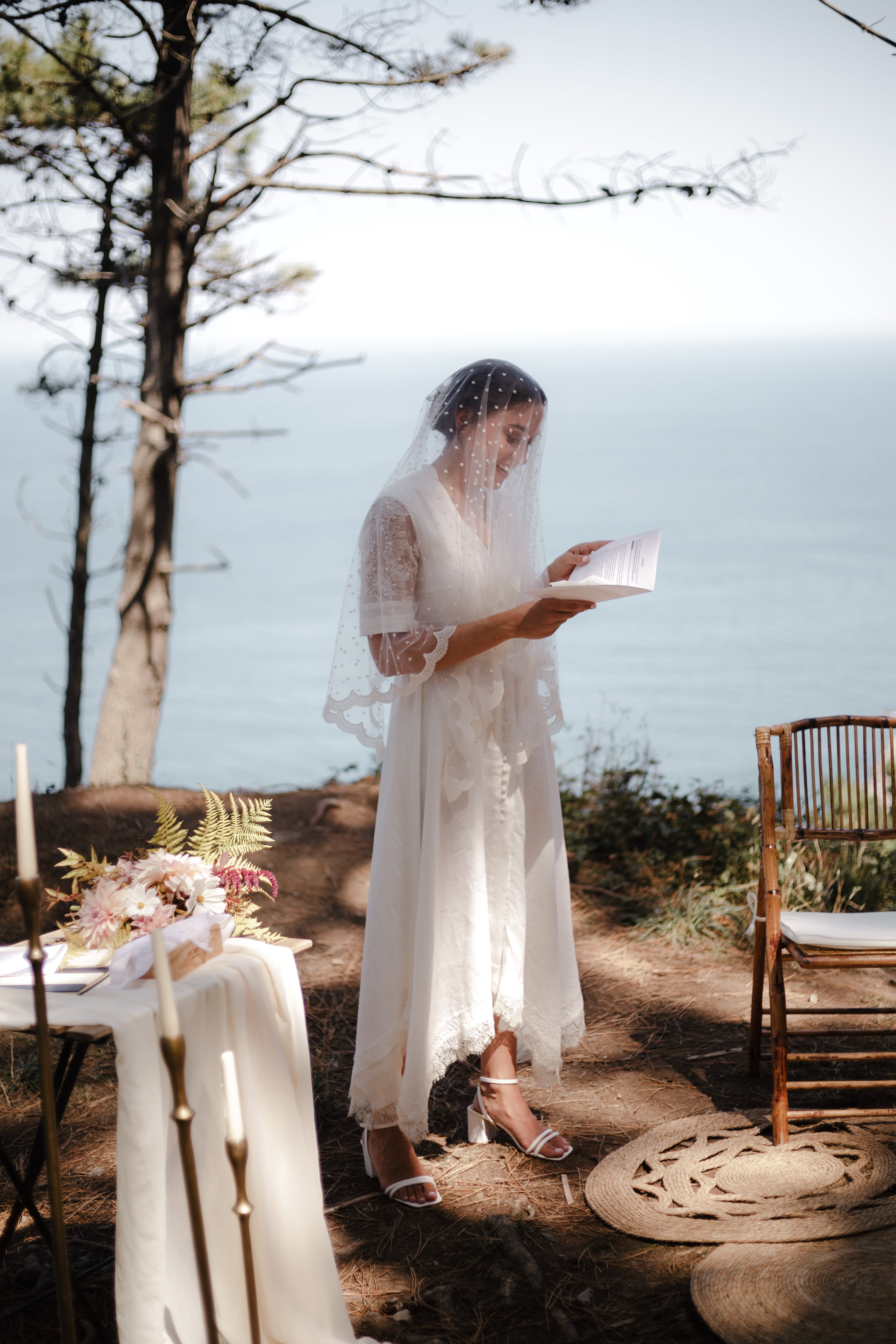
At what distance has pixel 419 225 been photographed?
360 inches

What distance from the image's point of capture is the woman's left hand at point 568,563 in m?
2.67

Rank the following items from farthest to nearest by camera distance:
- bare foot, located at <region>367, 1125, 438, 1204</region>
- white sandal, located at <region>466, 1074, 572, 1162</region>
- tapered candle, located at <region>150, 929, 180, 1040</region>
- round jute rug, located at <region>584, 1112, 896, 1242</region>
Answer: white sandal, located at <region>466, 1074, 572, 1162</region> → bare foot, located at <region>367, 1125, 438, 1204</region> → round jute rug, located at <region>584, 1112, 896, 1242</region> → tapered candle, located at <region>150, 929, 180, 1040</region>

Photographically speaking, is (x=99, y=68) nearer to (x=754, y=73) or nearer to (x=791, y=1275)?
(x=754, y=73)

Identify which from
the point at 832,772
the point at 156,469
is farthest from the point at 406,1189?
the point at 156,469

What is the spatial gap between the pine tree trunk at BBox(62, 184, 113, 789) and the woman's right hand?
465 centimetres

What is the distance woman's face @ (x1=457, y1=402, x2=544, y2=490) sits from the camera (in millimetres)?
2525

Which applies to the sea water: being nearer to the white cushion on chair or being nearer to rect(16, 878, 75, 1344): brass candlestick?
the white cushion on chair

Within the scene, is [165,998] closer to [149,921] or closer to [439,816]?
[149,921]

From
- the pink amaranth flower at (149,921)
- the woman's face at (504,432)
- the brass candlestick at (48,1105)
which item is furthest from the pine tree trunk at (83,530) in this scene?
the brass candlestick at (48,1105)

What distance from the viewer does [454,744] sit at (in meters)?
2.56

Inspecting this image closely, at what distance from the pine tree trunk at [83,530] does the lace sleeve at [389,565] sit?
4470 mm

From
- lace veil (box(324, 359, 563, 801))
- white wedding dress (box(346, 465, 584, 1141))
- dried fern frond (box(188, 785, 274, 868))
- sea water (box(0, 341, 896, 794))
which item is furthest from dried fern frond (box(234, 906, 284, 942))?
sea water (box(0, 341, 896, 794))

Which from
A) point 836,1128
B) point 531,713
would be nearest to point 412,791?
point 531,713

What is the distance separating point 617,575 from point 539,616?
0.21 m
